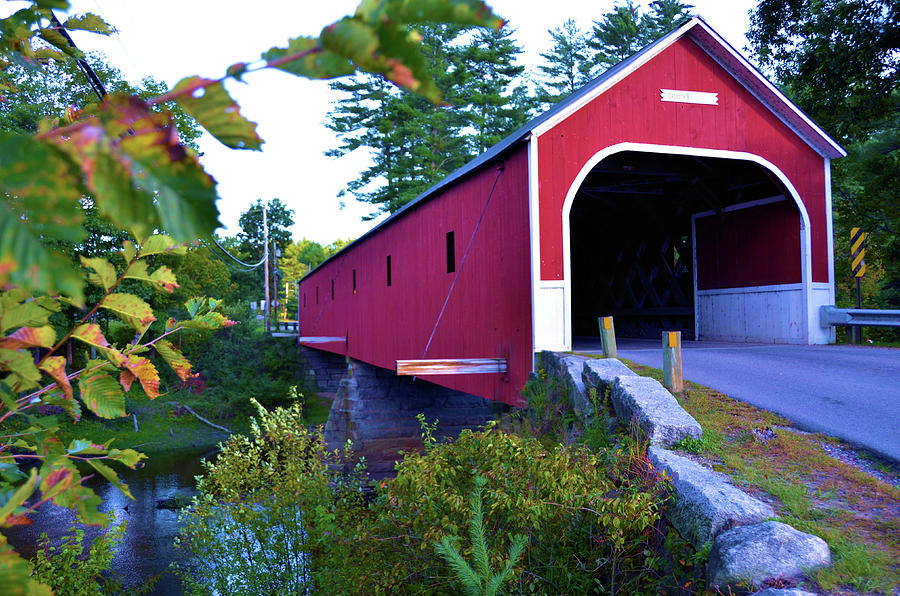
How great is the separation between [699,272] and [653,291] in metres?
2.19

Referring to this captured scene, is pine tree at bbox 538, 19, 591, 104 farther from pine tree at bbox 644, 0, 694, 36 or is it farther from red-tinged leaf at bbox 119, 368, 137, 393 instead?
red-tinged leaf at bbox 119, 368, 137, 393

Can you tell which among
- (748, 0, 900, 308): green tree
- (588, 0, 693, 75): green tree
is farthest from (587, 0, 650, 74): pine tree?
(748, 0, 900, 308): green tree

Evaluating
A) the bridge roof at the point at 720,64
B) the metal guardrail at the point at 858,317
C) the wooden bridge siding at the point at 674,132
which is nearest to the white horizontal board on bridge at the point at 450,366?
the wooden bridge siding at the point at 674,132

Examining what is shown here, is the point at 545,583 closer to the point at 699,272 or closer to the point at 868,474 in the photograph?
the point at 868,474

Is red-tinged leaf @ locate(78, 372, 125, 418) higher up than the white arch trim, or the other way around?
the white arch trim

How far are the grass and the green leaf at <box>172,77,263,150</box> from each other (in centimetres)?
348

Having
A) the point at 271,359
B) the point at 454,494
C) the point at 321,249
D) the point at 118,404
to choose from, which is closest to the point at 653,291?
the point at 454,494

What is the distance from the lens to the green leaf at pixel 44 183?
1.71ft

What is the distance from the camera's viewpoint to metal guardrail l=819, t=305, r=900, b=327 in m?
9.82

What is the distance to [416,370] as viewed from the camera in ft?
30.3

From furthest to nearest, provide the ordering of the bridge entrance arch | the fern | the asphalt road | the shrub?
the bridge entrance arch
the shrub
the asphalt road
the fern

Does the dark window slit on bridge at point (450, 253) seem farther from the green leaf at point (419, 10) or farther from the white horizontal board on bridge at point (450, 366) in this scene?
the green leaf at point (419, 10)

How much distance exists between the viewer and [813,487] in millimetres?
4266

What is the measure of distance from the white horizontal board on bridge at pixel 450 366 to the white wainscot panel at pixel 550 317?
98 cm
